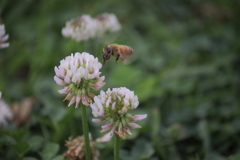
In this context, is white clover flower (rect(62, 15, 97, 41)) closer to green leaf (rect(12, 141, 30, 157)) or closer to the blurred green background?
the blurred green background

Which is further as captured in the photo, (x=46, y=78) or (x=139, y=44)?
(x=139, y=44)

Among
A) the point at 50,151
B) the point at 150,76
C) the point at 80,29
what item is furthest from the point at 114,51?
the point at 150,76

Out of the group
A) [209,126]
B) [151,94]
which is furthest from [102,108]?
[151,94]

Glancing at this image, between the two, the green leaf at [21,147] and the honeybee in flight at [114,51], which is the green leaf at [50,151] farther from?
the honeybee in flight at [114,51]

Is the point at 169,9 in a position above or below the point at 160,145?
above

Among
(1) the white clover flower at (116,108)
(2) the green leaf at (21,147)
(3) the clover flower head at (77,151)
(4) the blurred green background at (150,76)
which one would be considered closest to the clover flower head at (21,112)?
(4) the blurred green background at (150,76)

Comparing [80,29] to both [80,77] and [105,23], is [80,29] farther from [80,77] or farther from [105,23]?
[80,77]

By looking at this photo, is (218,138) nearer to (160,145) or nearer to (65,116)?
(160,145)
